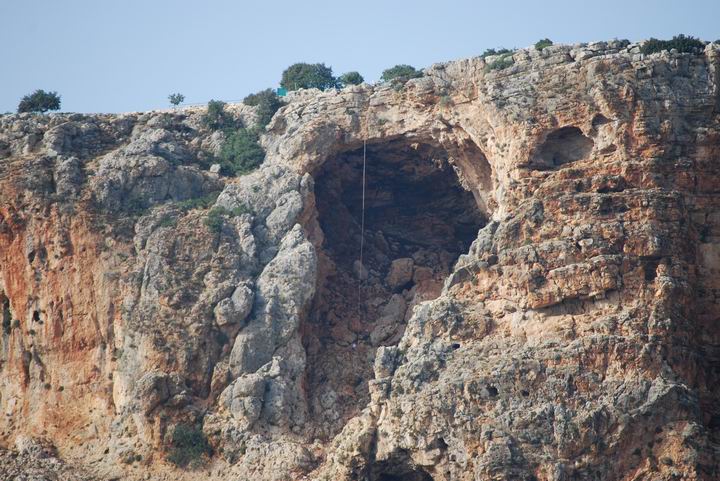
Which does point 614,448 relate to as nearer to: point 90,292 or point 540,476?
point 540,476

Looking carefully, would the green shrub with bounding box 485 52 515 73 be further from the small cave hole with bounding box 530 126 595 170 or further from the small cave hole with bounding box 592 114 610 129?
the small cave hole with bounding box 592 114 610 129

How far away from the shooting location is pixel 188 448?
2458 inches

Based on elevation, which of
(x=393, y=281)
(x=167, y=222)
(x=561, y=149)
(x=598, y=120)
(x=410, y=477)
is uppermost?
(x=598, y=120)

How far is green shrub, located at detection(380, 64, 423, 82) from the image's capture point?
68.8 meters

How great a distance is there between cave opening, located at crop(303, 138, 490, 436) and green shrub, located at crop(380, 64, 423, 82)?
2252mm

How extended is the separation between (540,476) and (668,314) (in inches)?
253

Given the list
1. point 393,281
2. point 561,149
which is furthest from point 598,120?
point 393,281

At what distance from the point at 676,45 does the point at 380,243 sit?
13348 mm

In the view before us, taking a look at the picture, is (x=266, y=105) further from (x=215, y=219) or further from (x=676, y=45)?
(x=676, y=45)

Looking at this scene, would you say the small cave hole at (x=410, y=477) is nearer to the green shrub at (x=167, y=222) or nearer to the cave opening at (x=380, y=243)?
the cave opening at (x=380, y=243)

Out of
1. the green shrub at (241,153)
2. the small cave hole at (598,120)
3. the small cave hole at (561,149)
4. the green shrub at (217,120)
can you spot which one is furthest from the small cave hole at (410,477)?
the green shrub at (217,120)

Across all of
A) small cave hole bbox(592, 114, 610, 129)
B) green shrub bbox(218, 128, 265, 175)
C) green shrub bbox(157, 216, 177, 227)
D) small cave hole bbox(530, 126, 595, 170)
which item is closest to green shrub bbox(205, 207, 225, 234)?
green shrub bbox(157, 216, 177, 227)

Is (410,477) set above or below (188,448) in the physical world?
below

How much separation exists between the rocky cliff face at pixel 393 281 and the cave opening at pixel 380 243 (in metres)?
0.10
